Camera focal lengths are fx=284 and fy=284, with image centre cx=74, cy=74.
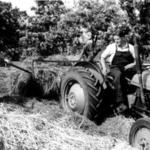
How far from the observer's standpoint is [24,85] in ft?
18.9

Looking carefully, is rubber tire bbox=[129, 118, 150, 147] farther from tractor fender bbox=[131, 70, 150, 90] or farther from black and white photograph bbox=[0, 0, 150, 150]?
tractor fender bbox=[131, 70, 150, 90]

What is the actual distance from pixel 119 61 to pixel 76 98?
1.00 metres

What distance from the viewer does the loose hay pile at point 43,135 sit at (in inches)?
120

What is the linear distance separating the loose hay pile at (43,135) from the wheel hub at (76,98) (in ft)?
2.82

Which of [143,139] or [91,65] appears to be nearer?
[143,139]

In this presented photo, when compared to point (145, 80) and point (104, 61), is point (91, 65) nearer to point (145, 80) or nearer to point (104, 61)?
point (104, 61)

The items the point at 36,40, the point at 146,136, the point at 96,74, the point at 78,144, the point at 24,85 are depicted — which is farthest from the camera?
the point at 36,40

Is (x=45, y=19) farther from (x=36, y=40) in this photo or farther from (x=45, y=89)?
(x=45, y=89)

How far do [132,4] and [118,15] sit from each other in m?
1.18

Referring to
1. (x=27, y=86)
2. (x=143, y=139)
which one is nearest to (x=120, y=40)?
(x=143, y=139)

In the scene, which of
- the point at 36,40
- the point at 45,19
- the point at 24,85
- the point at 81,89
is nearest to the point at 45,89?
the point at 24,85

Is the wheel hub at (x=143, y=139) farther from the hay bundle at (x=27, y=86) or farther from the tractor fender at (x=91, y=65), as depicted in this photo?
the hay bundle at (x=27, y=86)

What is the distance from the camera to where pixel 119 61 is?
4.66 metres

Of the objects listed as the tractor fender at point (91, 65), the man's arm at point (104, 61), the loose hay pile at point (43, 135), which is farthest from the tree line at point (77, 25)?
the loose hay pile at point (43, 135)
